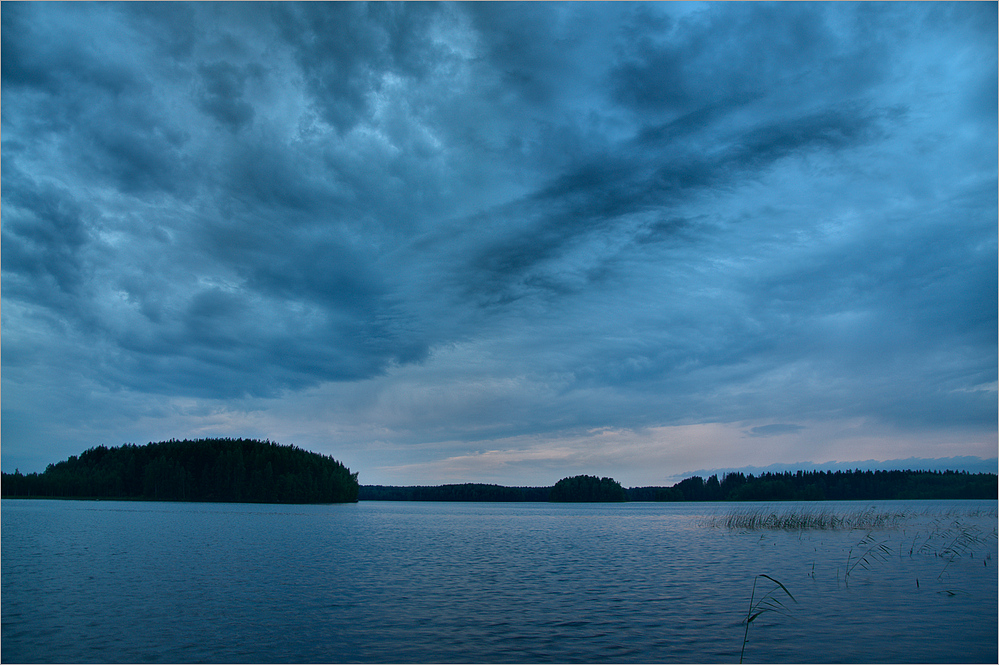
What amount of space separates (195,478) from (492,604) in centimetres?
19072

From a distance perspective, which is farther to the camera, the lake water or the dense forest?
the dense forest

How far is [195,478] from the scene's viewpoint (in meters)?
183

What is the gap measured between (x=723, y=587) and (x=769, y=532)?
3739cm

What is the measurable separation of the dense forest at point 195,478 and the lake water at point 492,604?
483 ft

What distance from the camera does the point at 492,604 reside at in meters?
24.4

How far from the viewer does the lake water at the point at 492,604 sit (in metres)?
18.0

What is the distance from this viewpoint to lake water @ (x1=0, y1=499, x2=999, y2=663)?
59.1ft

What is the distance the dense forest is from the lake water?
483 feet

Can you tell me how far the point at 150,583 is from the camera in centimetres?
2928

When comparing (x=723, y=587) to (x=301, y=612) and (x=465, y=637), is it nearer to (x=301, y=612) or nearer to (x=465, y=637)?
(x=465, y=637)

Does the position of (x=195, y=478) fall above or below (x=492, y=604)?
below

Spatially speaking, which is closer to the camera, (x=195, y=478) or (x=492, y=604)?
(x=492, y=604)

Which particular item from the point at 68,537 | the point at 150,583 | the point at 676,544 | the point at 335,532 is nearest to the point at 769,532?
the point at 676,544

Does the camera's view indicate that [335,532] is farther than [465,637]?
Yes
